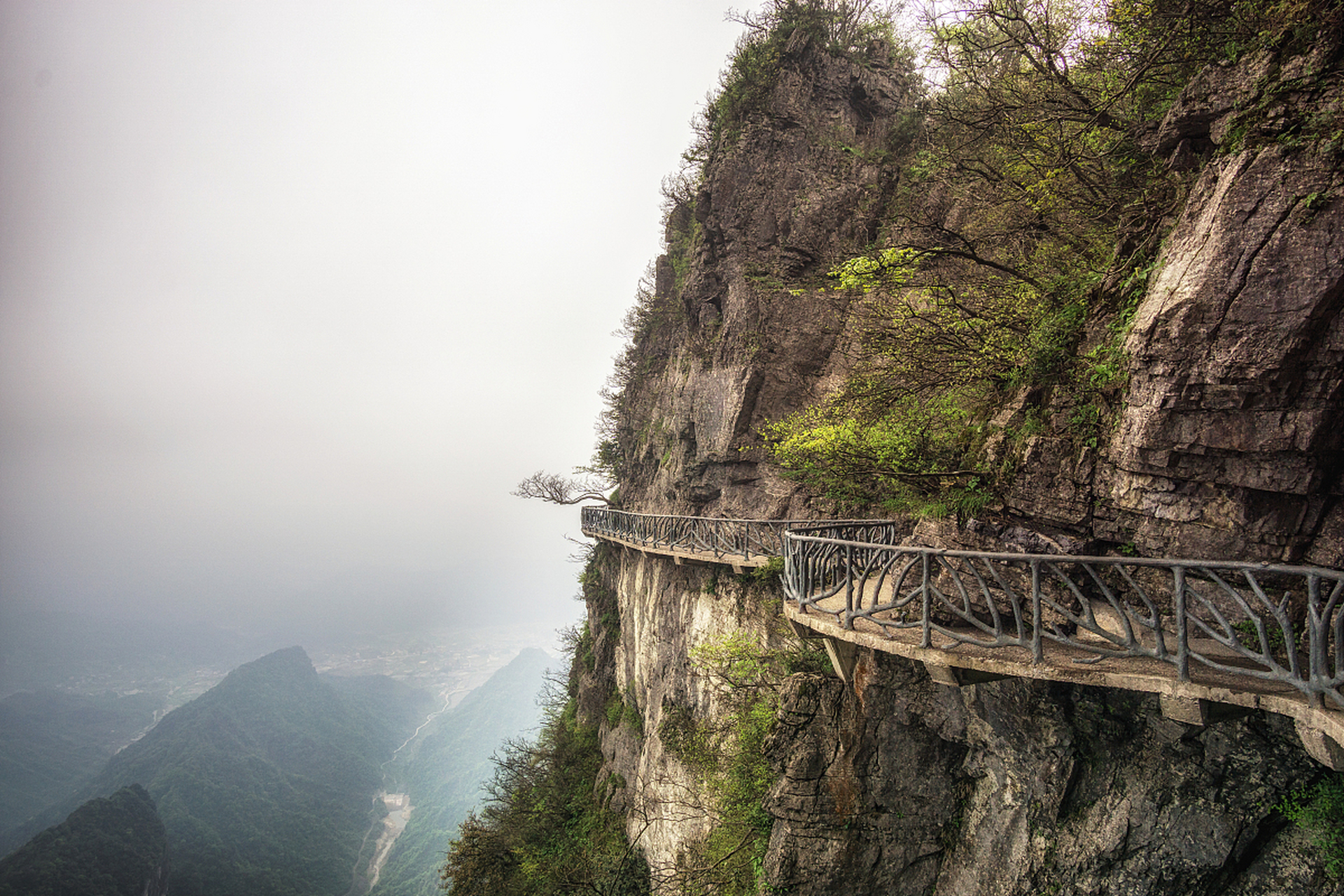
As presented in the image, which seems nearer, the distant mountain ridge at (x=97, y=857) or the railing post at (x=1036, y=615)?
the railing post at (x=1036, y=615)

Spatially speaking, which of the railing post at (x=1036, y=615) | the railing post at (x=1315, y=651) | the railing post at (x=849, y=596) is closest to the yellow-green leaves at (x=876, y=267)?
the railing post at (x=849, y=596)

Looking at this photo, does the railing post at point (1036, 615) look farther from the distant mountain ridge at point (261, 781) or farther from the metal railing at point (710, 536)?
the distant mountain ridge at point (261, 781)

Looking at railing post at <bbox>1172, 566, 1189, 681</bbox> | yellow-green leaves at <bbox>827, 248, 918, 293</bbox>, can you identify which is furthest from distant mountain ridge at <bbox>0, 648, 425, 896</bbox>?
railing post at <bbox>1172, 566, 1189, 681</bbox>

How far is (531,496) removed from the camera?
23859mm

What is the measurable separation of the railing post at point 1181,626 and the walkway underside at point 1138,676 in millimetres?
64

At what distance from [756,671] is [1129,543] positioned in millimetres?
5960

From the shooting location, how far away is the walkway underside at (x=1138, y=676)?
109 inches

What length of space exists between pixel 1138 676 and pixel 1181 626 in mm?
400

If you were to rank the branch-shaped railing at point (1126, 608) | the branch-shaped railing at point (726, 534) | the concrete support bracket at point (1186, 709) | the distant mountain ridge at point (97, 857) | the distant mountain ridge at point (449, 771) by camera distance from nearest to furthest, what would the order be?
the branch-shaped railing at point (1126, 608)
the concrete support bracket at point (1186, 709)
the branch-shaped railing at point (726, 534)
the distant mountain ridge at point (97, 857)
the distant mountain ridge at point (449, 771)

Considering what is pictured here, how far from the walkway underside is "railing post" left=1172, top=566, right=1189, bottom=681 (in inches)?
2.5

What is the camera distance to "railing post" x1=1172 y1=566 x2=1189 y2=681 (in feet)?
10.2

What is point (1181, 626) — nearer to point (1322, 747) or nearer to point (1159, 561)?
point (1159, 561)

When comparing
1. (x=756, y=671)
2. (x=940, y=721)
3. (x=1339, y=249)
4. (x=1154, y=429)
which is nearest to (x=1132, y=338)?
(x=1154, y=429)

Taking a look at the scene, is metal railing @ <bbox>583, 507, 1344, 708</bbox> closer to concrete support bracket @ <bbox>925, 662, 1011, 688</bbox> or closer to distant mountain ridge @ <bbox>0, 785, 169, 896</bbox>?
concrete support bracket @ <bbox>925, 662, 1011, 688</bbox>
